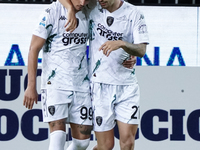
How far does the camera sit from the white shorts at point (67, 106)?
4750 mm

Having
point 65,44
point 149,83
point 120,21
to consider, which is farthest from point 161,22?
point 65,44

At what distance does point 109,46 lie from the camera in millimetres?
4500

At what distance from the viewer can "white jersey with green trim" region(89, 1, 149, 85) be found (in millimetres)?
4934

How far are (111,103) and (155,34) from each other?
1.63 meters

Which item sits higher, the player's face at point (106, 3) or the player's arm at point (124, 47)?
the player's face at point (106, 3)

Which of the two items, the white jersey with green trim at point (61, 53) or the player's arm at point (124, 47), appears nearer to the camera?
the player's arm at point (124, 47)

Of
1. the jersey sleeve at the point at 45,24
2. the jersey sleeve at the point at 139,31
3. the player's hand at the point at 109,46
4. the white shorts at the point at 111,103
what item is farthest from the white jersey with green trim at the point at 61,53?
the jersey sleeve at the point at 139,31

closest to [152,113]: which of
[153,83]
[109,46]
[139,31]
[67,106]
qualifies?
[153,83]

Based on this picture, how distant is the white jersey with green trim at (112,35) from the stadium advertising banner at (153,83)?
1.34 metres

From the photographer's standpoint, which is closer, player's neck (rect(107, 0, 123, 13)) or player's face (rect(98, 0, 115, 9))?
player's face (rect(98, 0, 115, 9))

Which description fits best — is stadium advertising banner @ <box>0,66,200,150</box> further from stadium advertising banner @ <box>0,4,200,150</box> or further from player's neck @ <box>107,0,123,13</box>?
player's neck @ <box>107,0,123,13</box>

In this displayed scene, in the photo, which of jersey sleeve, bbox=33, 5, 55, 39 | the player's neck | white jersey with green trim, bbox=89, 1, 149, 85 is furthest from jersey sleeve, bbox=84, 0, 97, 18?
jersey sleeve, bbox=33, 5, 55, 39

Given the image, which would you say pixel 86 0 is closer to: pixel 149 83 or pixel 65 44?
pixel 65 44

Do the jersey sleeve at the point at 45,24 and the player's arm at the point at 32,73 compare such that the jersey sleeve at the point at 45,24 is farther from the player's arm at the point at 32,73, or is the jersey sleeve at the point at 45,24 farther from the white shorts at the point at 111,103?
the white shorts at the point at 111,103
